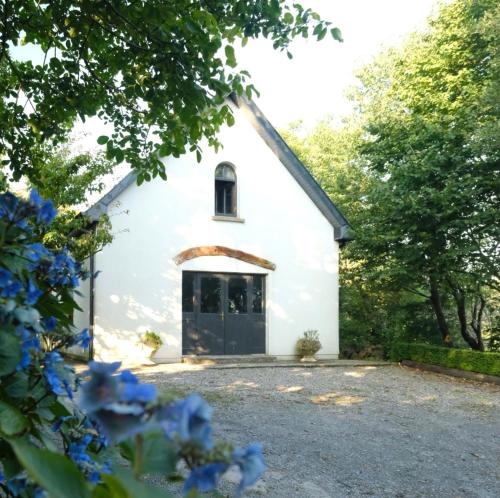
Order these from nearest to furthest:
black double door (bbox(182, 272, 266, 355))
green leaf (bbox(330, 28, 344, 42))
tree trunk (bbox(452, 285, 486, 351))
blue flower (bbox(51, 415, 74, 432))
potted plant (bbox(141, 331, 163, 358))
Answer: blue flower (bbox(51, 415, 74, 432)), green leaf (bbox(330, 28, 344, 42)), potted plant (bbox(141, 331, 163, 358)), black double door (bbox(182, 272, 266, 355)), tree trunk (bbox(452, 285, 486, 351))

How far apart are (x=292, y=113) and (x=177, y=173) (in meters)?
23.7

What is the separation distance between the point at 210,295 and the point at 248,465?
13233 mm

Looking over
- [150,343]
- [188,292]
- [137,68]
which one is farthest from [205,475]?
[188,292]

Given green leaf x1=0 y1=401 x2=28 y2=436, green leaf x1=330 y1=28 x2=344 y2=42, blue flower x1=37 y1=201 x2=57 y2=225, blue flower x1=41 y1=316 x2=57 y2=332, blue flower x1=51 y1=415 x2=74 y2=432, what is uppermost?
green leaf x1=330 y1=28 x2=344 y2=42

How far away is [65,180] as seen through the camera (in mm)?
11164

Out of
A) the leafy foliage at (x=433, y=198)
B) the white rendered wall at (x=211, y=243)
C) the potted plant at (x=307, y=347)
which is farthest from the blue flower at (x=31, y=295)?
the potted plant at (x=307, y=347)

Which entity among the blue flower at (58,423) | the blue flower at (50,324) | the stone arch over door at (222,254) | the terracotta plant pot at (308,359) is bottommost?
the terracotta plant pot at (308,359)

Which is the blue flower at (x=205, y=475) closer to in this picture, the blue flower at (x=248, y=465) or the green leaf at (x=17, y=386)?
the blue flower at (x=248, y=465)

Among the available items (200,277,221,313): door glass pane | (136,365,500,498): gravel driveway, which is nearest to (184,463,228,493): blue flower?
(136,365,500,498): gravel driveway

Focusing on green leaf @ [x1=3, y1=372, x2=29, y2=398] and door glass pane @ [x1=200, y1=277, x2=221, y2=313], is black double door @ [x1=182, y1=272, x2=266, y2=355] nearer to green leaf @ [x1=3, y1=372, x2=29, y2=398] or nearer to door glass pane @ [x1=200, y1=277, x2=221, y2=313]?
door glass pane @ [x1=200, y1=277, x2=221, y2=313]

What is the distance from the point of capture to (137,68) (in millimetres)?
5355

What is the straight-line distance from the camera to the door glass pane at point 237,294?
14.0 m

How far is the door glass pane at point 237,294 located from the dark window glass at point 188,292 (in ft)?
3.39

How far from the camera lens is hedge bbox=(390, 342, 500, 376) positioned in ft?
36.8
